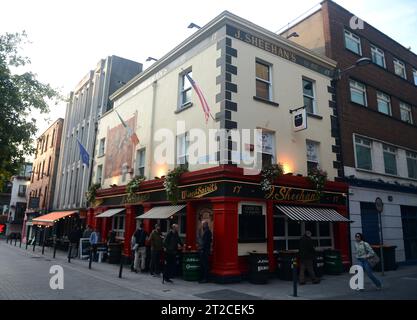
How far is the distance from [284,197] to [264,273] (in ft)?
11.1

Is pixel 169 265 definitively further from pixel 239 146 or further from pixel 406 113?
pixel 406 113

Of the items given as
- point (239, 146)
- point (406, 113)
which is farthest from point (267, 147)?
point (406, 113)

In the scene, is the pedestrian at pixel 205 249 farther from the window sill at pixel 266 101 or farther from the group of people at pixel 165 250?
the window sill at pixel 266 101

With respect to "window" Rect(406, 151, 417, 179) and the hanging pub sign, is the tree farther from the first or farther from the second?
"window" Rect(406, 151, 417, 179)

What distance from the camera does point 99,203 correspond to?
70.2 feet

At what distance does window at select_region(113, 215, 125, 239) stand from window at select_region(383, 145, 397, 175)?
52.2ft

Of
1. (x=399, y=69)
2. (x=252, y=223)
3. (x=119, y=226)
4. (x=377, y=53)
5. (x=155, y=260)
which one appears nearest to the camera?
(x=252, y=223)

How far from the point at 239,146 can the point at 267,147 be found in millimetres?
1870

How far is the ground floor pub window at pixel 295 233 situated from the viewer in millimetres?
13680

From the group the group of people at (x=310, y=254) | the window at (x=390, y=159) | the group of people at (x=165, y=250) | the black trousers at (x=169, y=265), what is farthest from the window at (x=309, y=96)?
the black trousers at (x=169, y=265)

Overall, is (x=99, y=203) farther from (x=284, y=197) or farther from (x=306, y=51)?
(x=306, y=51)

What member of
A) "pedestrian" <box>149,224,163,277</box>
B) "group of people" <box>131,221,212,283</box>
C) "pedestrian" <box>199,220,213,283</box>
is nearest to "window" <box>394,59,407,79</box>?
"pedestrian" <box>199,220,213,283</box>

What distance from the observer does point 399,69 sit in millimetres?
23156
